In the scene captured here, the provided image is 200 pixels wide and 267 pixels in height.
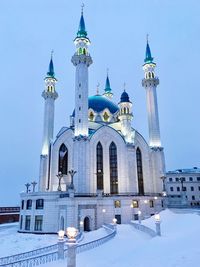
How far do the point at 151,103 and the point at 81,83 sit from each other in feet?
54.9

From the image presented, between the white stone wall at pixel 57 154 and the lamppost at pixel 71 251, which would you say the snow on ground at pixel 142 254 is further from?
the white stone wall at pixel 57 154

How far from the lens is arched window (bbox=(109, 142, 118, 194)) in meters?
44.0

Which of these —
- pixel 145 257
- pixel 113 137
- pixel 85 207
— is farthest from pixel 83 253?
pixel 113 137

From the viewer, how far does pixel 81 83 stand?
46.2 meters

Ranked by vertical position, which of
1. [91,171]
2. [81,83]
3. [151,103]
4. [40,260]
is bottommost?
[40,260]

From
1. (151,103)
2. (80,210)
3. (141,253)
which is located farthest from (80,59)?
(141,253)

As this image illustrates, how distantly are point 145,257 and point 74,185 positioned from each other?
2871 centimetres

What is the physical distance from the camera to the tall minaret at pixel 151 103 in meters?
50.0

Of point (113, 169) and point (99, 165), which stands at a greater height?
point (99, 165)

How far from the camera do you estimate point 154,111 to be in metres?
51.8

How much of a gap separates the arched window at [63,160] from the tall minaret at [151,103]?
59.3 ft

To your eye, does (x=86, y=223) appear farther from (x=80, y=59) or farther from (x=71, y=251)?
(x=80, y=59)

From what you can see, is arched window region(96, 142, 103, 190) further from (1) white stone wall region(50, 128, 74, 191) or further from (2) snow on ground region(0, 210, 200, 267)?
(2) snow on ground region(0, 210, 200, 267)

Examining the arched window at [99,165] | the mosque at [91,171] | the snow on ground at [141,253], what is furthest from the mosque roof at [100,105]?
the snow on ground at [141,253]
